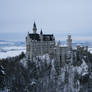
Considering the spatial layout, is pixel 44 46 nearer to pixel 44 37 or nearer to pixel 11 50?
pixel 44 37

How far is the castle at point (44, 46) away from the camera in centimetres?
6028

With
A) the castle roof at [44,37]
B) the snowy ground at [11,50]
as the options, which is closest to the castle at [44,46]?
the castle roof at [44,37]

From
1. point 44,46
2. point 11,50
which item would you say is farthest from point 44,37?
point 11,50

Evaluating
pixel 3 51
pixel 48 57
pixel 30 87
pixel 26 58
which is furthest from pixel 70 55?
pixel 3 51

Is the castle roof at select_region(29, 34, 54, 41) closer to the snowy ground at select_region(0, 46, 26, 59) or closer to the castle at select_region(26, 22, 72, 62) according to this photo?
the castle at select_region(26, 22, 72, 62)

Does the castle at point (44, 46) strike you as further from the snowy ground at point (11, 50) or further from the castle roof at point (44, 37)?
the snowy ground at point (11, 50)

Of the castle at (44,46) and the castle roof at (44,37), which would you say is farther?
the castle roof at (44,37)

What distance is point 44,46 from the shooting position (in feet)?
203

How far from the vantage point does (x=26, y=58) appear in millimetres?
61594

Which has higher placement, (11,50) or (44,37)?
(44,37)

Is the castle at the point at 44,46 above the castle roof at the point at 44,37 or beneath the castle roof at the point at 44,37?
beneath

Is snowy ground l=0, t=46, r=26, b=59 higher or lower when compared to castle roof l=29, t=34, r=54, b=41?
lower

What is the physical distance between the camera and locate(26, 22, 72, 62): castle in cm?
6028

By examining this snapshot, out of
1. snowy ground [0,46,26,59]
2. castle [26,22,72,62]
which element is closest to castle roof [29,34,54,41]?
castle [26,22,72,62]
